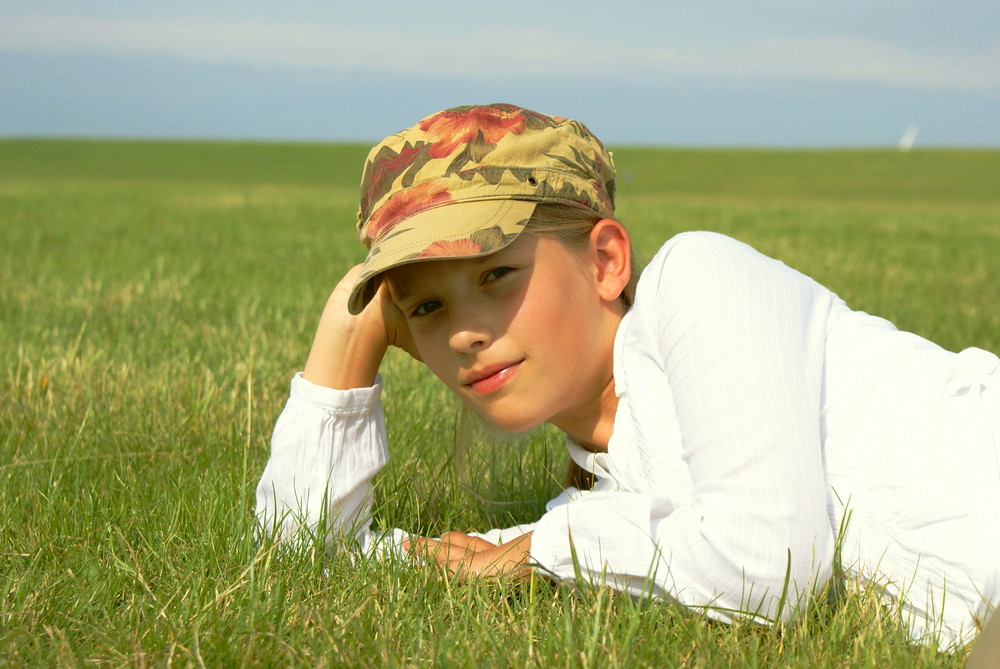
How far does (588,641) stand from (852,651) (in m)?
0.50

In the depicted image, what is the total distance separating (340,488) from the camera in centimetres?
252

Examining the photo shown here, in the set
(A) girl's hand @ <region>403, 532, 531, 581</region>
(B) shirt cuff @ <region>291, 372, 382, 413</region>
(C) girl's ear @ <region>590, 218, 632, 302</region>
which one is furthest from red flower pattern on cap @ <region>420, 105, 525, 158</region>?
(A) girl's hand @ <region>403, 532, 531, 581</region>

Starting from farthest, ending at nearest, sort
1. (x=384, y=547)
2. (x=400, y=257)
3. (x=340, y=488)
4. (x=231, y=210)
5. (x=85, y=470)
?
(x=231, y=210) → (x=85, y=470) → (x=340, y=488) → (x=384, y=547) → (x=400, y=257)

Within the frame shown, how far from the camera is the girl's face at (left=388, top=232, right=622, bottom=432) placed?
203 centimetres

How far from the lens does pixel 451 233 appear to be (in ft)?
6.45

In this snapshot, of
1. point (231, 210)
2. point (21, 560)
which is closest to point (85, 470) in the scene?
point (21, 560)

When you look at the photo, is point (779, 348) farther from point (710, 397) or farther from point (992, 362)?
point (992, 362)

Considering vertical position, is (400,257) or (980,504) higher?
(400,257)

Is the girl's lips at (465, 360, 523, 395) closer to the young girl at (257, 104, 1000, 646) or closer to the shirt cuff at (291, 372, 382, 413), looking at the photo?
the young girl at (257, 104, 1000, 646)

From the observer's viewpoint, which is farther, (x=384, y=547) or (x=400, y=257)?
(x=384, y=547)

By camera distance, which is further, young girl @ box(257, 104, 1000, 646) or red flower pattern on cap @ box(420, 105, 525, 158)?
red flower pattern on cap @ box(420, 105, 525, 158)

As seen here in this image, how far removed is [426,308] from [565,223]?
1.11ft

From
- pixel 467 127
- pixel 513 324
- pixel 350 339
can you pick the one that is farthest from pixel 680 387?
pixel 350 339

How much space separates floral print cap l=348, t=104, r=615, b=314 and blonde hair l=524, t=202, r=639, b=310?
0.02 metres
